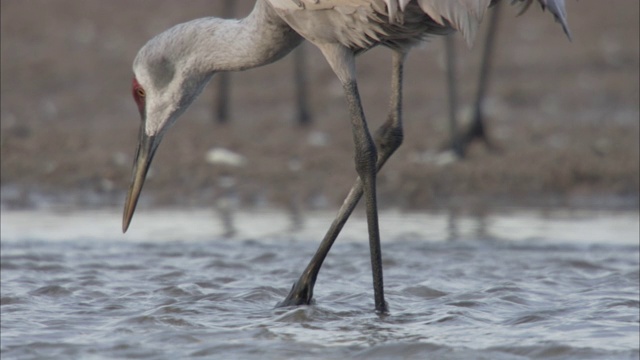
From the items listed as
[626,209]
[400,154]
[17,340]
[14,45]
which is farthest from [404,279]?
[14,45]

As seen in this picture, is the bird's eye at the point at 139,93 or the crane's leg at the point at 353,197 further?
the bird's eye at the point at 139,93

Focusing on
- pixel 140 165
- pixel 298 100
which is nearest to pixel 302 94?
pixel 298 100

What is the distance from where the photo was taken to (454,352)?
432 cm

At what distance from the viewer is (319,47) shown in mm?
5301

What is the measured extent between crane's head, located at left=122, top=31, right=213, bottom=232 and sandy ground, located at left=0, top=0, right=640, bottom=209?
3788mm

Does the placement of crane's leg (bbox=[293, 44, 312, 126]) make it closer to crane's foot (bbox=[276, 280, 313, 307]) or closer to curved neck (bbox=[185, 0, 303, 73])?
curved neck (bbox=[185, 0, 303, 73])

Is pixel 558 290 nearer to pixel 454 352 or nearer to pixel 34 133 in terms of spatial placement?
pixel 454 352

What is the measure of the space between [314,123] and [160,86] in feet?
24.3

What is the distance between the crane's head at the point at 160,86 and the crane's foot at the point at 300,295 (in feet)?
2.97

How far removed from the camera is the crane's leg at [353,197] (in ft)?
17.6

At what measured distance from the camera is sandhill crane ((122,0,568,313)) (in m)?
5.02

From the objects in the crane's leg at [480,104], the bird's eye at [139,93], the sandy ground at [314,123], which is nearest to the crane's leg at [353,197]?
the bird's eye at [139,93]

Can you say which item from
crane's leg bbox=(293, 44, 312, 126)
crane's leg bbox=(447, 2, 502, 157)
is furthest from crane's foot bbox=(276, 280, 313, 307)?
crane's leg bbox=(293, 44, 312, 126)

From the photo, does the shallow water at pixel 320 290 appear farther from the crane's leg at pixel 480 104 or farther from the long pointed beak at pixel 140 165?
the crane's leg at pixel 480 104
